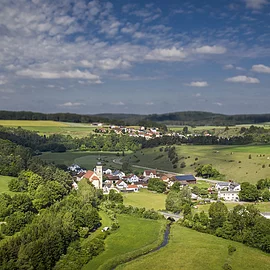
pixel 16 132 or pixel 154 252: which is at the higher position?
pixel 16 132

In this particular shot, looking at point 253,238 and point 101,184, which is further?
point 101,184

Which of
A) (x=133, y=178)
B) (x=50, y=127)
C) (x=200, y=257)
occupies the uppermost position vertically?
(x=50, y=127)

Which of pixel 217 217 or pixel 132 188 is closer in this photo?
pixel 217 217

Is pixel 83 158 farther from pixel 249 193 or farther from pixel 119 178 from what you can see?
pixel 249 193

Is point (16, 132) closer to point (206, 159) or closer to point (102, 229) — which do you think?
point (206, 159)

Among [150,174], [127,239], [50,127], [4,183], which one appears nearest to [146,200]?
[127,239]

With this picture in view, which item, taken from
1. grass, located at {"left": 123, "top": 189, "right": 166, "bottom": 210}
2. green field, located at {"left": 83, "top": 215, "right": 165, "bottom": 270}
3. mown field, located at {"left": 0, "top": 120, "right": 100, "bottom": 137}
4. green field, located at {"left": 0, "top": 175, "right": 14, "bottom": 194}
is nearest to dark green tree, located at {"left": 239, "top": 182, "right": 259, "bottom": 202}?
grass, located at {"left": 123, "top": 189, "right": 166, "bottom": 210}

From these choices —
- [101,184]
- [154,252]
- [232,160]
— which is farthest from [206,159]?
[154,252]
